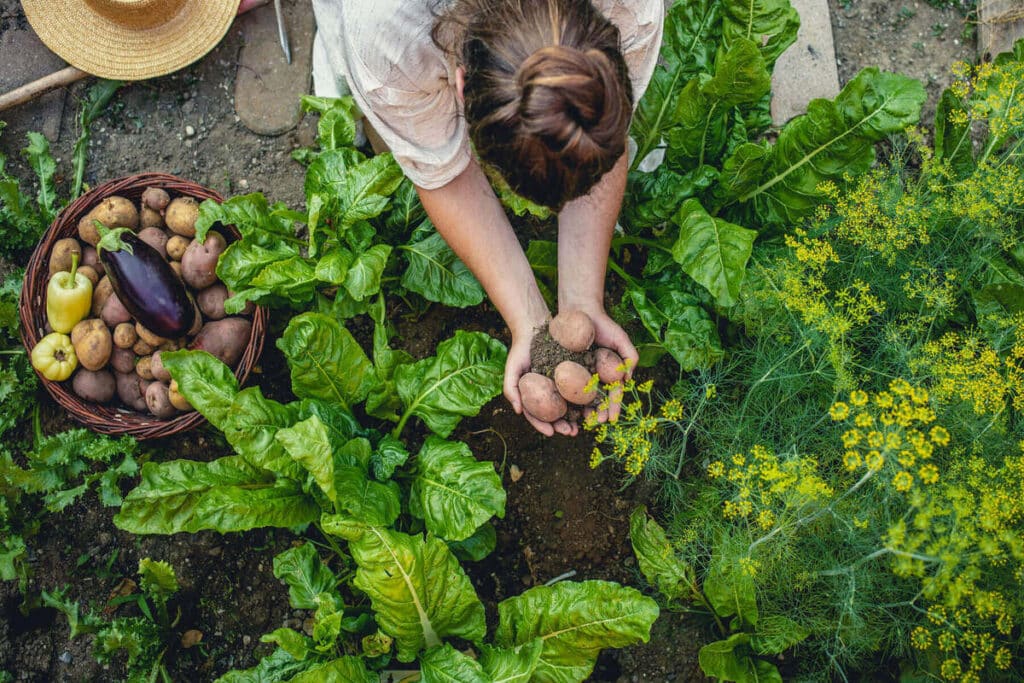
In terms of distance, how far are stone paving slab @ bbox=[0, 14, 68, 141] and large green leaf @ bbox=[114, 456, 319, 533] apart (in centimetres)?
184

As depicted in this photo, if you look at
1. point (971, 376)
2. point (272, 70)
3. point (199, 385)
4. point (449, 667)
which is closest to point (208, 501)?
point (199, 385)

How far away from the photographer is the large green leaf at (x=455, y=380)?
2.66 m

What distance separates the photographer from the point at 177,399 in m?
2.69

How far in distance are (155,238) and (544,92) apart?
1948mm

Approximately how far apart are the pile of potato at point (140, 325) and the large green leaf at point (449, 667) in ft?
4.18

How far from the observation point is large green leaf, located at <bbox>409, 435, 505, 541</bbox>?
2455 mm

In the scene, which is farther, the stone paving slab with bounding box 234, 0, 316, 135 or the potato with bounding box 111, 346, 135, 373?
the stone paving slab with bounding box 234, 0, 316, 135

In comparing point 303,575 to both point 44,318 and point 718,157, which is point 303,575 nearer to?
point 44,318

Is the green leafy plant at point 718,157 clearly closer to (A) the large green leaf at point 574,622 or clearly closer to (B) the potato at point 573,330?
(B) the potato at point 573,330

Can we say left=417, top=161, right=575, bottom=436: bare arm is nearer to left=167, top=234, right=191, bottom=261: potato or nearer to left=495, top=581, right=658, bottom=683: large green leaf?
left=495, top=581, right=658, bottom=683: large green leaf

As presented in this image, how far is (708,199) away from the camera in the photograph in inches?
117

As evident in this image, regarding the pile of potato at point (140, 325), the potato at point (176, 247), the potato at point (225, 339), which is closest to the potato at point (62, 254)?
the pile of potato at point (140, 325)

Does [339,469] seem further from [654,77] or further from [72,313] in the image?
[654,77]

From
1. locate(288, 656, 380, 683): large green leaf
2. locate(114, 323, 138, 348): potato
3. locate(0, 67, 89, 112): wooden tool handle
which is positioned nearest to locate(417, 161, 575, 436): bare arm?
locate(288, 656, 380, 683): large green leaf
